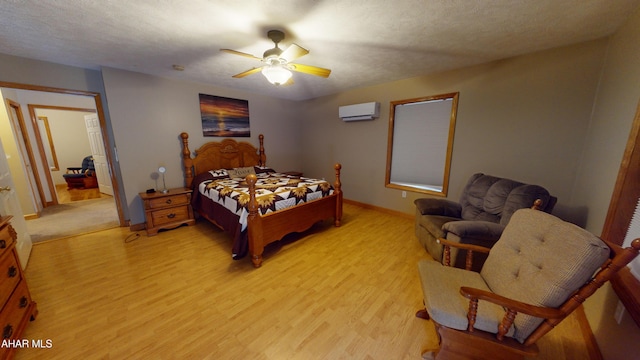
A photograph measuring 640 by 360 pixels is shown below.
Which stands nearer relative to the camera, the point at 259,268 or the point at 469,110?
the point at 259,268

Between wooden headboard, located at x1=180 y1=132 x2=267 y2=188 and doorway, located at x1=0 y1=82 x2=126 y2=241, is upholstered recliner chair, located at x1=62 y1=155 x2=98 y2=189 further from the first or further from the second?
wooden headboard, located at x1=180 y1=132 x2=267 y2=188

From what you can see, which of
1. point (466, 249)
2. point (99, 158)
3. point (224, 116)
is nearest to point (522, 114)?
point (466, 249)

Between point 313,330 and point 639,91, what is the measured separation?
283cm

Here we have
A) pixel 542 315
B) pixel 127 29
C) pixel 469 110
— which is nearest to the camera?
pixel 542 315

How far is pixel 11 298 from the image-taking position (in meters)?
1.36

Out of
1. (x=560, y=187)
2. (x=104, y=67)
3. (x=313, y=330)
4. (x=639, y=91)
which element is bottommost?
(x=313, y=330)

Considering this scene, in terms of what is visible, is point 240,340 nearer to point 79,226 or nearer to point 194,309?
point 194,309

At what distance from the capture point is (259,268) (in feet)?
7.36

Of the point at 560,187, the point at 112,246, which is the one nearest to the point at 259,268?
the point at 112,246

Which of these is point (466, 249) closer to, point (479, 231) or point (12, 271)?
point (479, 231)

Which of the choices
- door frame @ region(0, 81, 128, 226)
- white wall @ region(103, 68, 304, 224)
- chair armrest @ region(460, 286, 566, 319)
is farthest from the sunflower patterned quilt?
chair armrest @ region(460, 286, 566, 319)

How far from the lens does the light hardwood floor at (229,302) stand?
140 centimetres

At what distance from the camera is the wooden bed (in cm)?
222

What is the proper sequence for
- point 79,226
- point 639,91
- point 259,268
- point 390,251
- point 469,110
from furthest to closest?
point 79,226
point 469,110
point 390,251
point 259,268
point 639,91
